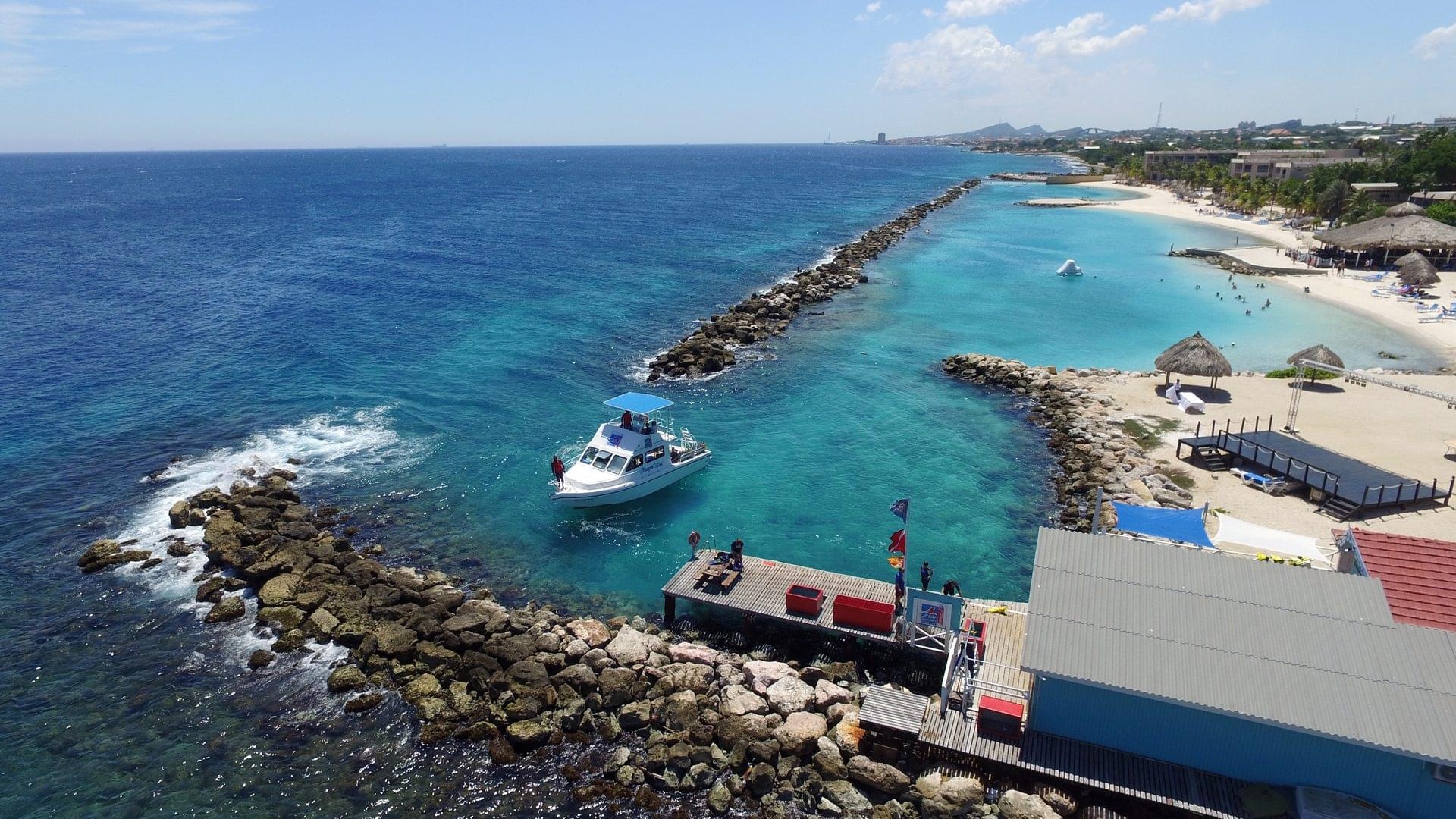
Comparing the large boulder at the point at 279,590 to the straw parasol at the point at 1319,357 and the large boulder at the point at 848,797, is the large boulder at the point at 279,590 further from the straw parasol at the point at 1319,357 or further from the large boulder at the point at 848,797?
the straw parasol at the point at 1319,357

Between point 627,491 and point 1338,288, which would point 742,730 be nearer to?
point 627,491

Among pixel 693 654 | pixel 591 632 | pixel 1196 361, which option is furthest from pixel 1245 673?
pixel 1196 361

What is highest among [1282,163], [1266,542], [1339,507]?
[1282,163]

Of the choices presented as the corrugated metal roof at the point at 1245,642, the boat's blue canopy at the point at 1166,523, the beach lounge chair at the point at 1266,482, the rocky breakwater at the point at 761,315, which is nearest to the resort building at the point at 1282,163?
the rocky breakwater at the point at 761,315

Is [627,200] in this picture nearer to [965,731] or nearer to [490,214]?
[490,214]

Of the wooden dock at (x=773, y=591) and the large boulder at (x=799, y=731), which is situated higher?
the wooden dock at (x=773, y=591)

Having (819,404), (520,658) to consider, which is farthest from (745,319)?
(520,658)
